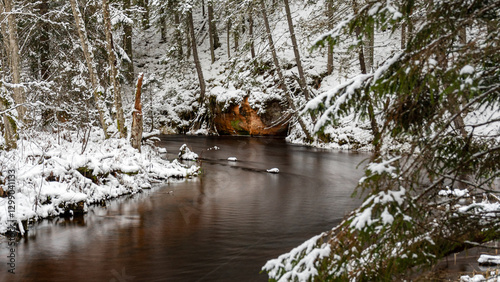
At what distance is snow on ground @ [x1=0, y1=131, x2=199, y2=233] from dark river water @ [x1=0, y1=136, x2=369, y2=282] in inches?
16.8

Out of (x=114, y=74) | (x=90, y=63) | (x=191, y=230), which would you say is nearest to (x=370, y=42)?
(x=191, y=230)

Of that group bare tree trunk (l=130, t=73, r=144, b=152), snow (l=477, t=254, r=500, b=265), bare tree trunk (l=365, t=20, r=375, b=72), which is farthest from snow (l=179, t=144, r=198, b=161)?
snow (l=477, t=254, r=500, b=265)

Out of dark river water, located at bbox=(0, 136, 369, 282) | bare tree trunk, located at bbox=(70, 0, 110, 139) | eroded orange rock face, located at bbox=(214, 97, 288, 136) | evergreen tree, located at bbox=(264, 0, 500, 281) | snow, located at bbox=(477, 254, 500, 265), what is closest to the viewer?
evergreen tree, located at bbox=(264, 0, 500, 281)

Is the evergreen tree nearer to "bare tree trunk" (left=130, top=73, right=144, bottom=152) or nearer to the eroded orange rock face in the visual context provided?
"bare tree trunk" (left=130, top=73, right=144, bottom=152)

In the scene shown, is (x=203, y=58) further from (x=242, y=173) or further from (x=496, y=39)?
(x=496, y=39)

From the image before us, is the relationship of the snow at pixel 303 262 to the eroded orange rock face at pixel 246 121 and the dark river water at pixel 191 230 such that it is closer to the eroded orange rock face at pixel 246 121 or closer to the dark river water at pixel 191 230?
the dark river water at pixel 191 230

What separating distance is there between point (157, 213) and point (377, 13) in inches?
293

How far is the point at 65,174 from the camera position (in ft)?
28.8

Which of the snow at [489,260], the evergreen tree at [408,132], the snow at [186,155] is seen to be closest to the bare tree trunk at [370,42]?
the evergreen tree at [408,132]

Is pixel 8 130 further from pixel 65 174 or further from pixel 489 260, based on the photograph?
pixel 489 260

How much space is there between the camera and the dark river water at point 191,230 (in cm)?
590

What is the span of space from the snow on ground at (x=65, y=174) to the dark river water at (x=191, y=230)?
43 centimetres

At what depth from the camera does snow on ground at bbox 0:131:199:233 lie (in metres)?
7.73

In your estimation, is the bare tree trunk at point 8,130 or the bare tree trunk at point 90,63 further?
the bare tree trunk at point 90,63
